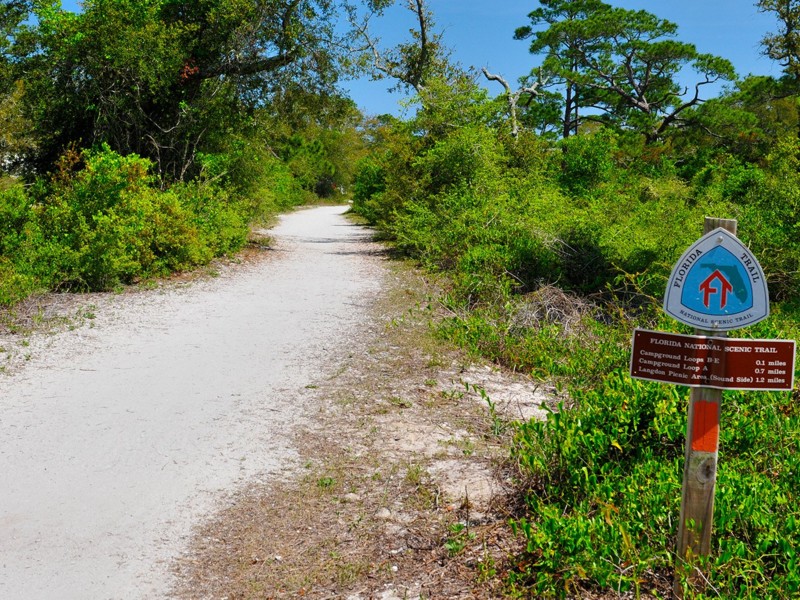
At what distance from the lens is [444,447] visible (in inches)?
209

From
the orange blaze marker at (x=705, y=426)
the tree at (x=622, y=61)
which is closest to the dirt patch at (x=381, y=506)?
the orange blaze marker at (x=705, y=426)

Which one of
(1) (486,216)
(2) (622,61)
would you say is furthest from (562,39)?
(1) (486,216)

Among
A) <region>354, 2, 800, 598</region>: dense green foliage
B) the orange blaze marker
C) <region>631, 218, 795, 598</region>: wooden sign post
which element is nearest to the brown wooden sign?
<region>631, 218, 795, 598</region>: wooden sign post

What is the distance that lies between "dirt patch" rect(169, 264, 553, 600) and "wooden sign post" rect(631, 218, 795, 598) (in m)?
0.98

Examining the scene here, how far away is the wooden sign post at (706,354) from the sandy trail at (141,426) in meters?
2.55

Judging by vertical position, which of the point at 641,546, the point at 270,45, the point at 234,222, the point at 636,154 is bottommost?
the point at 641,546

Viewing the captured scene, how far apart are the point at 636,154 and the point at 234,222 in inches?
648

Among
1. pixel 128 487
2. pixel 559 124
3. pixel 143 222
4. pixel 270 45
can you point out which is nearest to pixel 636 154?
pixel 559 124

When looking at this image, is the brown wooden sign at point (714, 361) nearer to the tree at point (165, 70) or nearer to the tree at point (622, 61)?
Answer: the tree at point (165, 70)

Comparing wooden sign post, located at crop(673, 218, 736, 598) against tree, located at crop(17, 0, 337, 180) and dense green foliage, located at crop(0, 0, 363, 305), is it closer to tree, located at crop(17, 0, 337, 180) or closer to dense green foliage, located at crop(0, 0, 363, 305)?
dense green foliage, located at crop(0, 0, 363, 305)

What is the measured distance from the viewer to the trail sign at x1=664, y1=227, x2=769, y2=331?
9.63ft

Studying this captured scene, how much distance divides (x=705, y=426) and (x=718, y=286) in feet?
2.01

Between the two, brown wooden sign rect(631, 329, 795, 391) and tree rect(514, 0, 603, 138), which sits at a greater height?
tree rect(514, 0, 603, 138)

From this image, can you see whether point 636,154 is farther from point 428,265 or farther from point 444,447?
point 444,447
